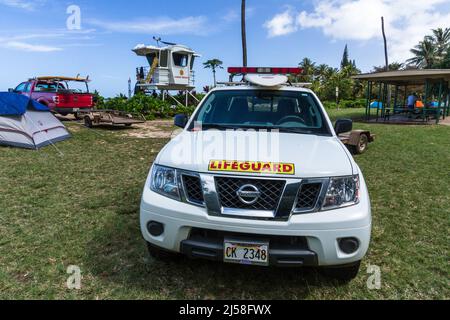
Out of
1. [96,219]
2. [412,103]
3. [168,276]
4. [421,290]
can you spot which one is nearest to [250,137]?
[168,276]

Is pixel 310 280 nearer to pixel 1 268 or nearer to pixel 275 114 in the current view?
pixel 275 114

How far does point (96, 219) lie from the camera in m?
4.02

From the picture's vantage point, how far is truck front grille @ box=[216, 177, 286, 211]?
7.82 ft

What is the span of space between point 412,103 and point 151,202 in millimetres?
18386

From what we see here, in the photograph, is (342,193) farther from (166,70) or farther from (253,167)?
(166,70)

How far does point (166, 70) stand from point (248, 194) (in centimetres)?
1880

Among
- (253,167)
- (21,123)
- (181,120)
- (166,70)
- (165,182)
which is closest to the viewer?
(253,167)

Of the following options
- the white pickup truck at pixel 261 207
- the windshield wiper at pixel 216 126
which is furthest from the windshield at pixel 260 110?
the white pickup truck at pixel 261 207

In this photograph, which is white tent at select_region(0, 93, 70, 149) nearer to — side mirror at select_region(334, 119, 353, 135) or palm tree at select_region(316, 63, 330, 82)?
side mirror at select_region(334, 119, 353, 135)

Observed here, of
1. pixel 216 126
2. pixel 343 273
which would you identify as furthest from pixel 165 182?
pixel 343 273

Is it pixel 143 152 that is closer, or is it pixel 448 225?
pixel 448 225

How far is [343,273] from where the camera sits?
2730mm

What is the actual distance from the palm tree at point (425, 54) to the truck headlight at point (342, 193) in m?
51.3
